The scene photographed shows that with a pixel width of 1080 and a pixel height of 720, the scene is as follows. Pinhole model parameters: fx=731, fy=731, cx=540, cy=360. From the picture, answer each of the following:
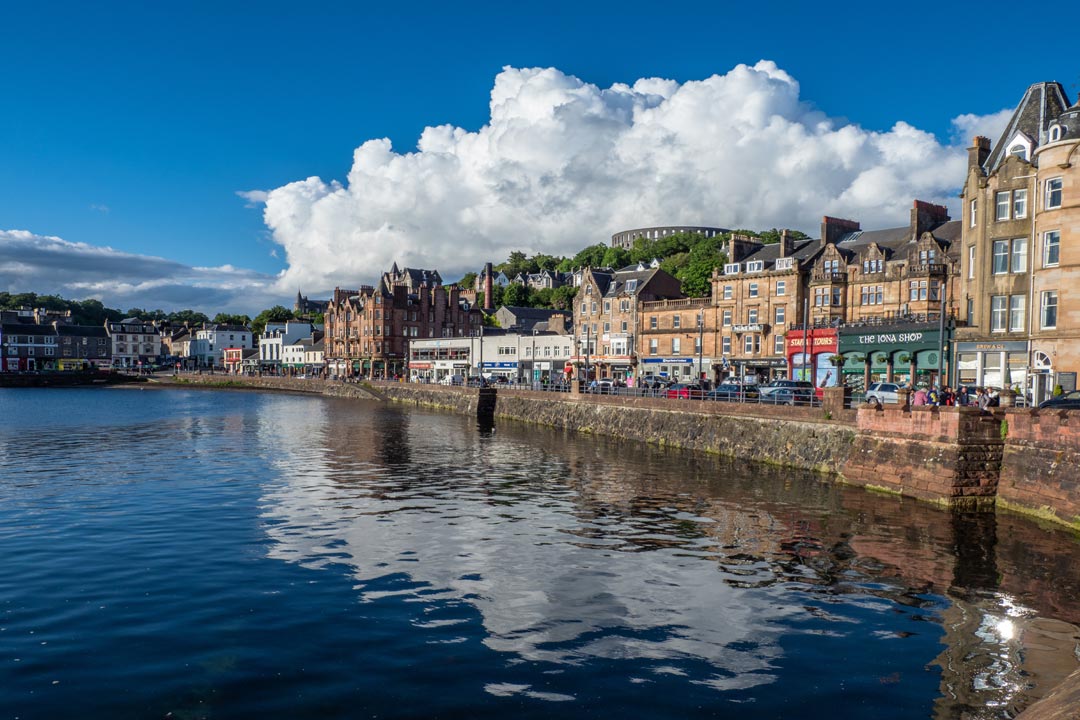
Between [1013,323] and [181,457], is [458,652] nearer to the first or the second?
[181,457]

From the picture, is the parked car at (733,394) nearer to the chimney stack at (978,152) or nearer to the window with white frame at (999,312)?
the window with white frame at (999,312)

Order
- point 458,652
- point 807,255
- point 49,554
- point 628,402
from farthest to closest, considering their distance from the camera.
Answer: point 807,255
point 628,402
point 49,554
point 458,652

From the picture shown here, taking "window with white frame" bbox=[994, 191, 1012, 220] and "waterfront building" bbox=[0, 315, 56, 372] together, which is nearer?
"window with white frame" bbox=[994, 191, 1012, 220]

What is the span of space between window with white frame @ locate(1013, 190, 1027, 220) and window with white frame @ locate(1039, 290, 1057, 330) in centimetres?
534

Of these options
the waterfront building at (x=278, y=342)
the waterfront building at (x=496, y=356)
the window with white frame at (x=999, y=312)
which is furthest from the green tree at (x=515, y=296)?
the window with white frame at (x=999, y=312)

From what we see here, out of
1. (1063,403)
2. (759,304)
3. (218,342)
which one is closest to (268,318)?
(218,342)

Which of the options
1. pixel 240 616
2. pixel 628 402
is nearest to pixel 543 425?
pixel 628 402

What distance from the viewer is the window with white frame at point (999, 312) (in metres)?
38.9

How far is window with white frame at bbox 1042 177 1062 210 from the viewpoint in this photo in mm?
33938

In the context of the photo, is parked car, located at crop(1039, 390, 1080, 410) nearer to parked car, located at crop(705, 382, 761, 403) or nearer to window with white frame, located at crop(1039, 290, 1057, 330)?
window with white frame, located at crop(1039, 290, 1057, 330)

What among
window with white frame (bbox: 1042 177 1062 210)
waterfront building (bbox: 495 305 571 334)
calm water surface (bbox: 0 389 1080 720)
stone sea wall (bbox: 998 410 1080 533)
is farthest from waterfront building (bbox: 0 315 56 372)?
stone sea wall (bbox: 998 410 1080 533)

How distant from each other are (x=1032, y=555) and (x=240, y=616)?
19.9 meters

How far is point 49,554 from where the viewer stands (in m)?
18.4

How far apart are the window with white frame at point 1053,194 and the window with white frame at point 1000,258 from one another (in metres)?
→ 4.43
